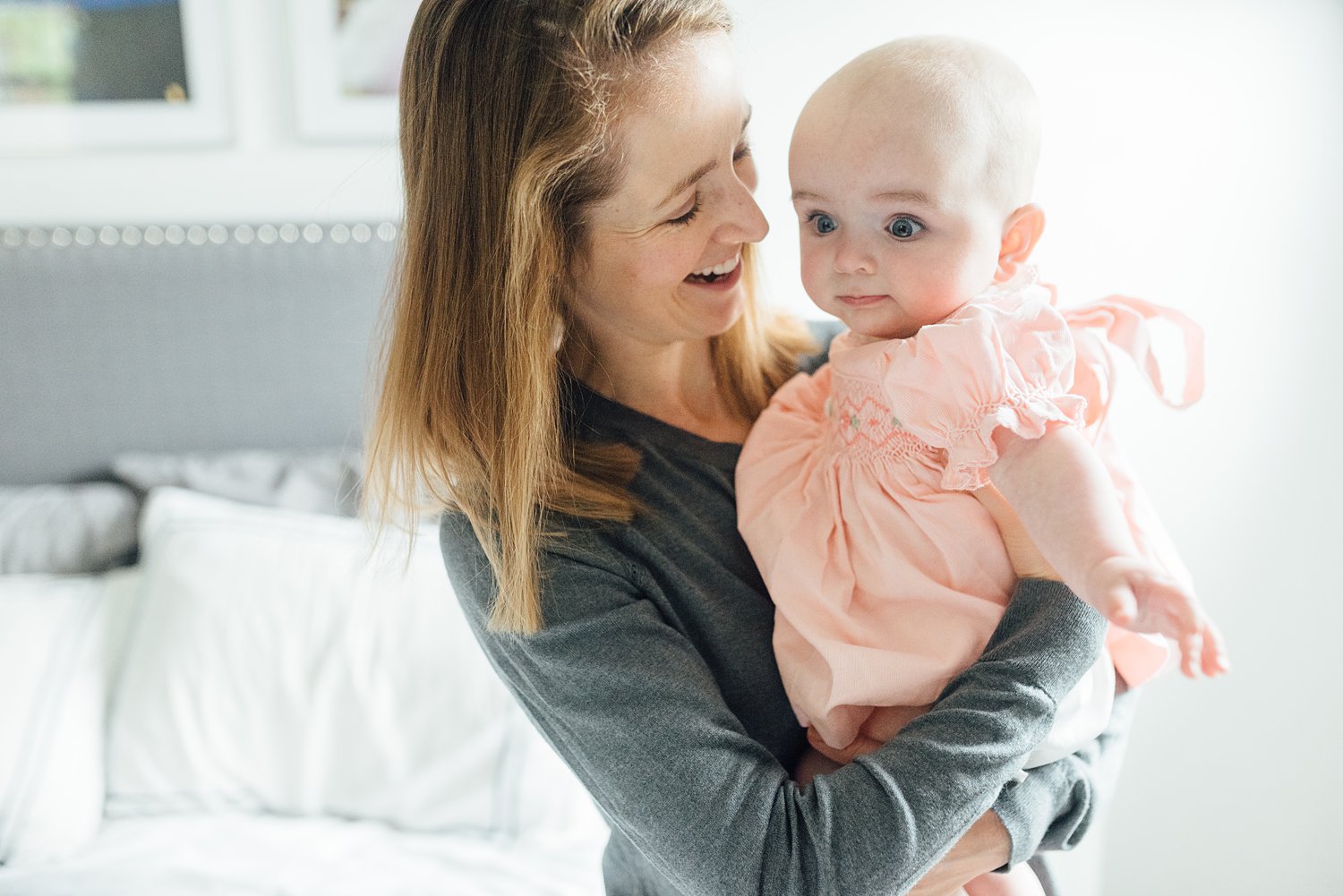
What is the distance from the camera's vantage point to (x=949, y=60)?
3.29ft

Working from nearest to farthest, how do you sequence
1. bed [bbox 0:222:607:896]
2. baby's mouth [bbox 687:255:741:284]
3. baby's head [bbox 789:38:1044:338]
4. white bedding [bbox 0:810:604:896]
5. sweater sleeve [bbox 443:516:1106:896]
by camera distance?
sweater sleeve [bbox 443:516:1106:896] < baby's head [bbox 789:38:1044:338] < baby's mouth [bbox 687:255:741:284] < white bedding [bbox 0:810:604:896] < bed [bbox 0:222:607:896]

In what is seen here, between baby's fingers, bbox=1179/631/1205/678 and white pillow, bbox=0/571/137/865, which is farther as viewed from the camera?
white pillow, bbox=0/571/137/865

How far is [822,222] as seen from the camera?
108cm

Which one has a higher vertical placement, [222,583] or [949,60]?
[949,60]

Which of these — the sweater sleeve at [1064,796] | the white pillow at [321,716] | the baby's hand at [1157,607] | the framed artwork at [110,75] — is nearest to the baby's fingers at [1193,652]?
the baby's hand at [1157,607]

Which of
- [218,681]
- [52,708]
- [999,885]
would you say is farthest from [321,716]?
[999,885]

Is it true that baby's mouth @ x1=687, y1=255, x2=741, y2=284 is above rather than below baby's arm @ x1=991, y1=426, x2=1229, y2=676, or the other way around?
above

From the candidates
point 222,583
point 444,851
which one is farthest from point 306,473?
point 444,851

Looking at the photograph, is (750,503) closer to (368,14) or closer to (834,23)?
(834,23)

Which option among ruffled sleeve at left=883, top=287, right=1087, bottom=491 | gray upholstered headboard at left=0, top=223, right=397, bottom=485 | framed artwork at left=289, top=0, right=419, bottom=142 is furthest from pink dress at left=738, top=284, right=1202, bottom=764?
framed artwork at left=289, top=0, right=419, bottom=142

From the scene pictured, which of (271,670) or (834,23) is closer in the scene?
(271,670)

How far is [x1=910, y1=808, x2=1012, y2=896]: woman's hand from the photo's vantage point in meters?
0.94

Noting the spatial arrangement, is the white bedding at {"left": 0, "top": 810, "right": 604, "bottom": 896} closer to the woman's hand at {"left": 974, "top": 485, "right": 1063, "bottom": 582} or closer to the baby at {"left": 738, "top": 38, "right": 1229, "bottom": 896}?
the baby at {"left": 738, "top": 38, "right": 1229, "bottom": 896}

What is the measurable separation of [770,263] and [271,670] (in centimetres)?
129
